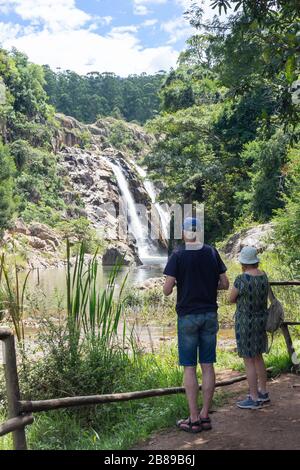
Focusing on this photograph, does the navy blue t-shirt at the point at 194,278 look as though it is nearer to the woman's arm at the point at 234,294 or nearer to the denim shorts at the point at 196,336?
the denim shorts at the point at 196,336

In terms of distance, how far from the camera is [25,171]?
54.6m

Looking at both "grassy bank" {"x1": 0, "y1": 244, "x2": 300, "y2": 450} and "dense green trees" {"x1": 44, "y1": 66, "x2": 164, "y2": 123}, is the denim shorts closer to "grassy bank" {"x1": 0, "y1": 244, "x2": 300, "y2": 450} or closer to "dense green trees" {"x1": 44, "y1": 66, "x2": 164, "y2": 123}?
"grassy bank" {"x1": 0, "y1": 244, "x2": 300, "y2": 450}

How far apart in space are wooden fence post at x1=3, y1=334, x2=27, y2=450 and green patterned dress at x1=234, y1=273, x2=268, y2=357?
218 centimetres

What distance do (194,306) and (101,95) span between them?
111652 mm

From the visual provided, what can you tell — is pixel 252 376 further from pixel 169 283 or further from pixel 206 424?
pixel 169 283

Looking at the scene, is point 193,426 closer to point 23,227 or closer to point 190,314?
point 190,314

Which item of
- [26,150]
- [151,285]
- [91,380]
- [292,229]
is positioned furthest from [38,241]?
[91,380]

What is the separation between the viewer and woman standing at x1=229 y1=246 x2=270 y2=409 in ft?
16.9

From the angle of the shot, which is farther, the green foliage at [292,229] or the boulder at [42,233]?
the boulder at [42,233]

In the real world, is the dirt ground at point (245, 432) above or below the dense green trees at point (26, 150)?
below

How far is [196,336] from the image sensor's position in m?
4.62

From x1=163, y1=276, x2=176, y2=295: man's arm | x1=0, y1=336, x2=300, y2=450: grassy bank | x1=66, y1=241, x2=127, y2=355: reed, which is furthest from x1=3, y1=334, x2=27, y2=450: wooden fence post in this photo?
x1=66, y1=241, x2=127, y2=355: reed

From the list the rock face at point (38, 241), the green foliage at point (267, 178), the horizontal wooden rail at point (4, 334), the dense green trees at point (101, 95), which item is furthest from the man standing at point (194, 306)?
the dense green trees at point (101, 95)

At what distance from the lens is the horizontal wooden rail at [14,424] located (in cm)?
356
